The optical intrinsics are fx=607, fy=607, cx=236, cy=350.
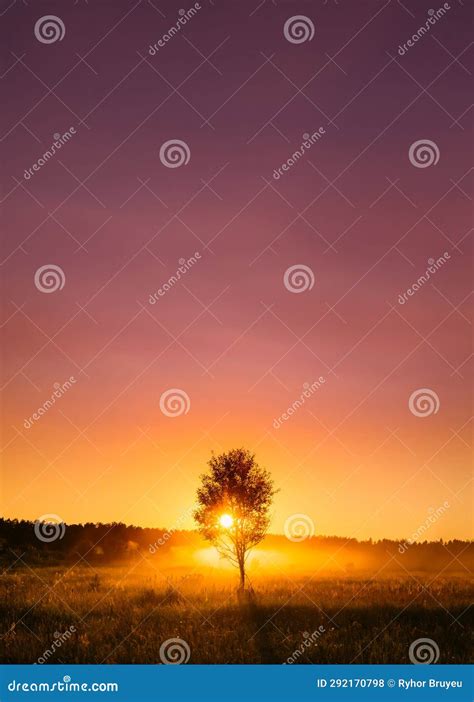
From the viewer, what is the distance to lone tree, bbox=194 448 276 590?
90.7 feet

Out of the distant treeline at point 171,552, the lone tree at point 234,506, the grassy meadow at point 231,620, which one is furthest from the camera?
the distant treeline at point 171,552

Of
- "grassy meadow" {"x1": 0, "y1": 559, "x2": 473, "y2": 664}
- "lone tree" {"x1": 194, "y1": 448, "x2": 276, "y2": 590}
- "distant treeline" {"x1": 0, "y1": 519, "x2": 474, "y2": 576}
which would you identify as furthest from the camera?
"distant treeline" {"x1": 0, "y1": 519, "x2": 474, "y2": 576}

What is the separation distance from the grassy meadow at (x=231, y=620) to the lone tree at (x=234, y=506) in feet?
7.19

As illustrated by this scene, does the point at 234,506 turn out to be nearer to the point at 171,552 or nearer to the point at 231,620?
the point at 231,620

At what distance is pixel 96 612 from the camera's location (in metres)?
24.3

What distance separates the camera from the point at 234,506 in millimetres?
28000

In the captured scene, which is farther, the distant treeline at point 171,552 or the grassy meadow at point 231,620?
the distant treeline at point 171,552

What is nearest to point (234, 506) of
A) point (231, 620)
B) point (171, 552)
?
point (231, 620)

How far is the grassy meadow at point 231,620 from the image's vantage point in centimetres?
1836

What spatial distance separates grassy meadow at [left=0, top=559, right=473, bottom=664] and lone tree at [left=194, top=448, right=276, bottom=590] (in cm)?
219

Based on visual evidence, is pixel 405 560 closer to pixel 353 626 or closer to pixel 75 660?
pixel 353 626

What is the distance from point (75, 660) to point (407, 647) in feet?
33.4

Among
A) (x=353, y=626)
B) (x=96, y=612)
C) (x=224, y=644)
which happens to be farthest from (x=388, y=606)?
(x=96, y=612)

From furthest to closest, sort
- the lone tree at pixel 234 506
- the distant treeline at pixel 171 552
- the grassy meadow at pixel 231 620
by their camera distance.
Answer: the distant treeline at pixel 171 552
the lone tree at pixel 234 506
the grassy meadow at pixel 231 620
